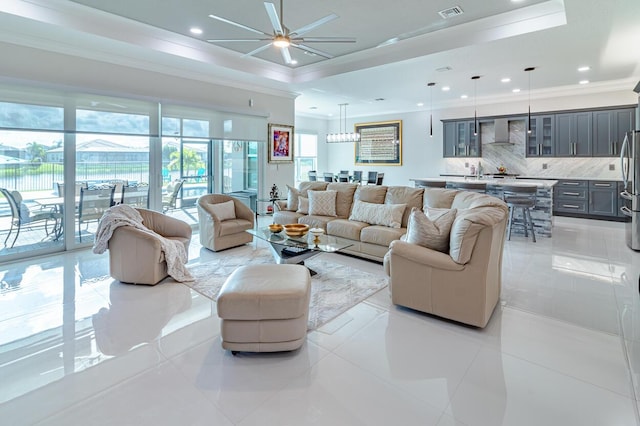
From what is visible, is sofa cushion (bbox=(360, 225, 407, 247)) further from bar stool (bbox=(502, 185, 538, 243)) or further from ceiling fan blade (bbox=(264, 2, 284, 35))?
bar stool (bbox=(502, 185, 538, 243))

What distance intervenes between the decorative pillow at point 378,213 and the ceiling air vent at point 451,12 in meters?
2.44

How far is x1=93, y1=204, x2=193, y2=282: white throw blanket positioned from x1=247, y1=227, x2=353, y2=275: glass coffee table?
0.96 meters

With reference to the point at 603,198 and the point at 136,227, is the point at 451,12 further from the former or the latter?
the point at 603,198

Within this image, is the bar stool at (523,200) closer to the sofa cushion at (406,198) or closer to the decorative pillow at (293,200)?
the sofa cushion at (406,198)

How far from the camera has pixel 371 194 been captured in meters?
5.23

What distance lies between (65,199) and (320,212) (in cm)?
385

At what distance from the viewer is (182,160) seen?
6625 millimetres

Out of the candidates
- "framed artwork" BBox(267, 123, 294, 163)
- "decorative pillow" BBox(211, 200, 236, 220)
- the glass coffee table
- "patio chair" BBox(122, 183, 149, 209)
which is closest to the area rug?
the glass coffee table

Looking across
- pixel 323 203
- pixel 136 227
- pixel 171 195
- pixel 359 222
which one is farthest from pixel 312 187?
pixel 136 227

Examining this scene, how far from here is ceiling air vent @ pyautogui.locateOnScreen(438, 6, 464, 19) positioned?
13.8 feet

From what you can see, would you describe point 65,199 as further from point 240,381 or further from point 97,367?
point 240,381

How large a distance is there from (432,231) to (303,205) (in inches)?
119

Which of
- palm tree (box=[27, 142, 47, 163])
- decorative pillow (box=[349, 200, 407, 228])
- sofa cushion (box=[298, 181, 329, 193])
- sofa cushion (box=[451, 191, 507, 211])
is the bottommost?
decorative pillow (box=[349, 200, 407, 228])

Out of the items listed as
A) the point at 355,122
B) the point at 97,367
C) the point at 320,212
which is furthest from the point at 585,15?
the point at 355,122
